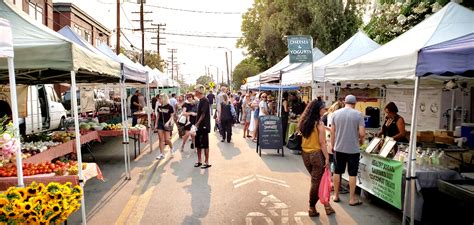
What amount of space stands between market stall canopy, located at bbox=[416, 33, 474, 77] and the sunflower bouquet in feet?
14.8

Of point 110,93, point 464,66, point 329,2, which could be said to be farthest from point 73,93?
point 110,93

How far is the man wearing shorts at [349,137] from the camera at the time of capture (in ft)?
20.8

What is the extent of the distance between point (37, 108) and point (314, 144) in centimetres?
1147

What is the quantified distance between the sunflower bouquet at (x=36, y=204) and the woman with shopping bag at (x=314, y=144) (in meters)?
3.25

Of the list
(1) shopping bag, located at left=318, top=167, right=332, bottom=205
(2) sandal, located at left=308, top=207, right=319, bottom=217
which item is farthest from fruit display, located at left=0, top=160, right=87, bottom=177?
(1) shopping bag, located at left=318, top=167, right=332, bottom=205

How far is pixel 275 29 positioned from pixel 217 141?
17.9 meters

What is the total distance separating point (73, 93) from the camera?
5.42m

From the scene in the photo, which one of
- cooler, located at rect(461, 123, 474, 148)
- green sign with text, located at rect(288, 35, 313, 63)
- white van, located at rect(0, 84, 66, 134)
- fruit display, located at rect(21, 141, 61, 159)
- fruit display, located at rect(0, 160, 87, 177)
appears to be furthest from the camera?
white van, located at rect(0, 84, 66, 134)

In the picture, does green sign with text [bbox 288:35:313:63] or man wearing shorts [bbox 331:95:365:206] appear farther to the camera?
green sign with text [bbox 288:35:313:63]

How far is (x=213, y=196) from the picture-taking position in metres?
6.98

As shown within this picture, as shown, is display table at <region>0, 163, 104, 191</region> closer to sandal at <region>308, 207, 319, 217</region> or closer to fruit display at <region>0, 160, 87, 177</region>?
fruit display at <region>0, 160, 87, 177</region>

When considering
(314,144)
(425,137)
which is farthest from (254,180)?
(425,137)

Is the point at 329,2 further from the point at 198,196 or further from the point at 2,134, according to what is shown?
the point at 2,134

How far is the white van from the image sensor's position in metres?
12.1
